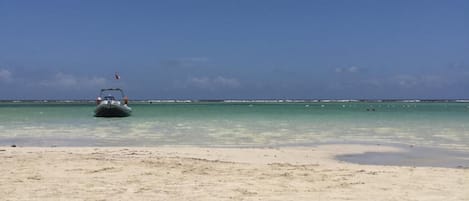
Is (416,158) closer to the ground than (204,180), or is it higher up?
closer to the ground

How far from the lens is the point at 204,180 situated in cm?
904

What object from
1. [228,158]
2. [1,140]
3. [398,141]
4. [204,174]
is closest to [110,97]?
[1,140]

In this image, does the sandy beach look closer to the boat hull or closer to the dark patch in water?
the dark patch in water

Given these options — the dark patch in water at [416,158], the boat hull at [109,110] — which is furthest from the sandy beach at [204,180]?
the boat hull at [109,110]

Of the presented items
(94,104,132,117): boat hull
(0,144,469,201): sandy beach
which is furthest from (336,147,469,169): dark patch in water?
(94,104,132,117): boat hull

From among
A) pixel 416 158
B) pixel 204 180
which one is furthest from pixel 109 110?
pixel 204 180

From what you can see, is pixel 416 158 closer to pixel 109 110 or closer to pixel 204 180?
pixel 204 180

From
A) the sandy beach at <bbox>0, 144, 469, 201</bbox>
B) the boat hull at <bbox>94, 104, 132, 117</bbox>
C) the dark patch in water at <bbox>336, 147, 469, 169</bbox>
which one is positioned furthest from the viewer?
the boat hull at <bbox>94, 104, 132, 117</bbox>

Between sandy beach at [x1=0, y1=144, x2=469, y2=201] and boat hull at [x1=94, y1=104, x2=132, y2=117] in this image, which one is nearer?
sandy beach at [x1=0, y1=144, x2=469, y2=201]

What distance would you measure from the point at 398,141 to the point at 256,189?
1218 centimetres

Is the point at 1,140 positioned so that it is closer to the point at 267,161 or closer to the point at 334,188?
the point at 267,161

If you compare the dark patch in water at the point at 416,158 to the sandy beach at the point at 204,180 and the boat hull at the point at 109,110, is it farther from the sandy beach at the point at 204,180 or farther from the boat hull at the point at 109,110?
the boat hull at the point at 109,110

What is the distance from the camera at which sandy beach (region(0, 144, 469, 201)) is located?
771 centimetres

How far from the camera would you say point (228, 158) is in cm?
1316
